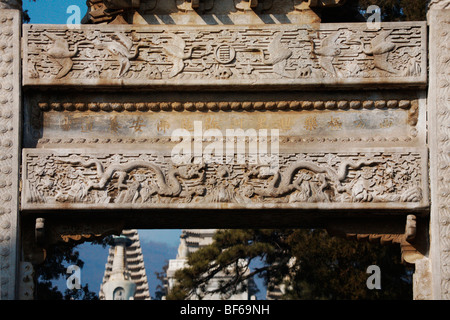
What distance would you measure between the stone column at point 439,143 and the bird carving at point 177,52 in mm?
2328

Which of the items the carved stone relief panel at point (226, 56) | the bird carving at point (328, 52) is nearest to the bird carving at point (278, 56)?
the carved stone relief panel at point (226, 56)

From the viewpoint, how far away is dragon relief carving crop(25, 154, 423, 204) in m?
9.11

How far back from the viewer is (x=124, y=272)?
32750 millimetres

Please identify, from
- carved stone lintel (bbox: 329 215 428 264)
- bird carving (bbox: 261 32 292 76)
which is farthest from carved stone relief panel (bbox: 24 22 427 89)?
carved stone lintel (bbox: 329 215 428 264)

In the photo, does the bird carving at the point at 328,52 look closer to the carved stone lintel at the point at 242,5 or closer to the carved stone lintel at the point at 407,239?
the carved stone lintel at the point at 242,5

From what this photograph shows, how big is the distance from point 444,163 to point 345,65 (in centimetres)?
131

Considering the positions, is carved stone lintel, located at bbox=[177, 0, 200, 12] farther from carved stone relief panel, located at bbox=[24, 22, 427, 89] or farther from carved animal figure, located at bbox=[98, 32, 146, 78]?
carved animal figure, located at bbox=[98, 32, 146, 78]

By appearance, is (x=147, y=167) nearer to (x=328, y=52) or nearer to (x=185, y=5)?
(x=185, y=5)

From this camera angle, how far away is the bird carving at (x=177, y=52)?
9325 mm

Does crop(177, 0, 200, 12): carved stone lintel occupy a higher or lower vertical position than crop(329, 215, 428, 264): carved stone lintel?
higher

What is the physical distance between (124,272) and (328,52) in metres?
24.3

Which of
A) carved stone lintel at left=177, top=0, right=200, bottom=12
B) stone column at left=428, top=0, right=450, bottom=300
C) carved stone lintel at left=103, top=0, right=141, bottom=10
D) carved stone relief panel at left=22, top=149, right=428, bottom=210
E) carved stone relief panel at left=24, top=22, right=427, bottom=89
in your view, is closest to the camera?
stone column at left=428, top=0, right=450, bottom=300

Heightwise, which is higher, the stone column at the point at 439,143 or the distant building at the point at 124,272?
the stone column at the point at 439,143

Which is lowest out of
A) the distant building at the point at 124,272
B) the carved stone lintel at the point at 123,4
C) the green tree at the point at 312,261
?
the distant building at the point at 124,272
